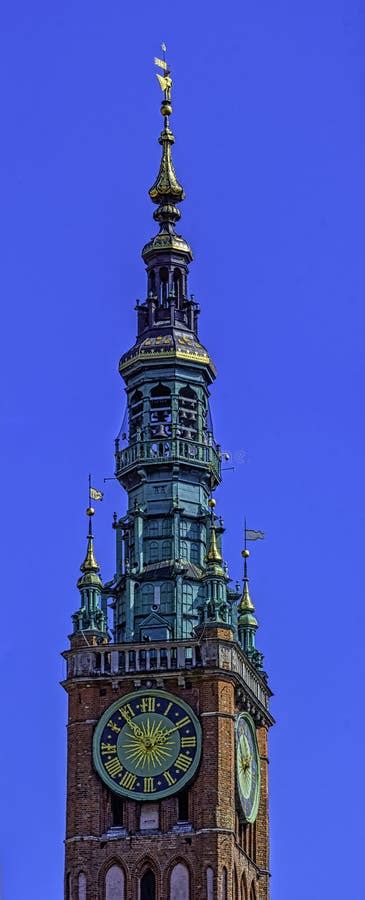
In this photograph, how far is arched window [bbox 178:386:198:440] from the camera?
390 feet

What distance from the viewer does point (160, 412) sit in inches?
4697

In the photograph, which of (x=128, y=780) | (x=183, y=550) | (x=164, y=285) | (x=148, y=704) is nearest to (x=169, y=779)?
(x=128, y=780)

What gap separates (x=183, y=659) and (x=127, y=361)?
13.2m

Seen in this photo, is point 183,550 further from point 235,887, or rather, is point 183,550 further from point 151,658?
point 235,887

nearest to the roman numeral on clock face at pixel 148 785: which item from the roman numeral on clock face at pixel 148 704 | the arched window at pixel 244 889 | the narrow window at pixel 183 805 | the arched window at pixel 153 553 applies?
the narrow window at pixel 183 805

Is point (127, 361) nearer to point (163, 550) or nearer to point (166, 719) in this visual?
point (163, 550)

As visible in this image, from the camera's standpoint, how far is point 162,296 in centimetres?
12250

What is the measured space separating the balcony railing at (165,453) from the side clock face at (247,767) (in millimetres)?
9431

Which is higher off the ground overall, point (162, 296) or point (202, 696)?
point (162, 296)

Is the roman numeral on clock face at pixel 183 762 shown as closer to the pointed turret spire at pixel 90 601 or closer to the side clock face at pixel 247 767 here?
the side clock face at pixel 247 767

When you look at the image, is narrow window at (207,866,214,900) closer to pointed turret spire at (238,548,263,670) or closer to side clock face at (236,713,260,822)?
side clock face at (236,713,260,822)

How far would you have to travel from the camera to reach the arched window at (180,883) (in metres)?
109

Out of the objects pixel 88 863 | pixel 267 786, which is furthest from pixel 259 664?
pixel 88 863

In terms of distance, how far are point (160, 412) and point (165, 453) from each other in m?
1.88
